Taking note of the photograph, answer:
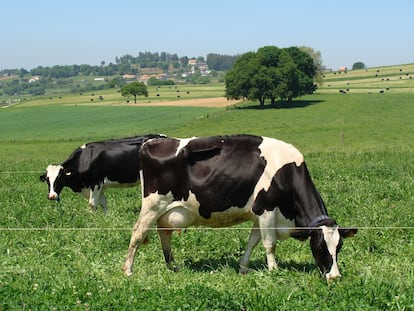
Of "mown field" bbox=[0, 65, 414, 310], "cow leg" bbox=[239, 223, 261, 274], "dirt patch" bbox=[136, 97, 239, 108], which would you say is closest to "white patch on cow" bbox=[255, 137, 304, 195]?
"cow leg" bbox=[239, 223, 261, 274]

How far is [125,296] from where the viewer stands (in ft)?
22.9

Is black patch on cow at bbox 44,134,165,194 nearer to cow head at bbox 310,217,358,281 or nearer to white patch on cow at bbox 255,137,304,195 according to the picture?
white patch on cow at bbox 255,137,304,195

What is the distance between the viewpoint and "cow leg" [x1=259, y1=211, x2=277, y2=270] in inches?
336

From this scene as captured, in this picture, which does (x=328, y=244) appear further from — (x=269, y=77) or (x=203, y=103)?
(x=203, y=103)

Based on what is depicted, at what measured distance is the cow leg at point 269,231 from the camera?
8.52m

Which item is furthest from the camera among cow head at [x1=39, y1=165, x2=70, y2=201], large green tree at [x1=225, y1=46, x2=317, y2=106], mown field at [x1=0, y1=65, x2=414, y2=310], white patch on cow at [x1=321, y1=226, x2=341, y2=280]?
large green tree at [x1=225, y1=46, x2=317, y2=106]

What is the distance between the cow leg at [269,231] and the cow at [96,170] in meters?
7.05

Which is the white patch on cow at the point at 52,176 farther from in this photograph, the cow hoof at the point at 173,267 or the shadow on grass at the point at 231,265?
the cow hoof at the point at 173,267

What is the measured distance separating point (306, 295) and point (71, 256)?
4.45 metres

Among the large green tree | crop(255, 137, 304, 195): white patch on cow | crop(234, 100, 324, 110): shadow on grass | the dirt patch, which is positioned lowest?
the dirt patch

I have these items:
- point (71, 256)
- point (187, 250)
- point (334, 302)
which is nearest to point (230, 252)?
point (187, 250)

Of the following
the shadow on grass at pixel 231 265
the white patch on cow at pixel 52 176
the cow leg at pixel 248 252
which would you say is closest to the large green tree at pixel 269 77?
the white patch on cow at pixel 52 176

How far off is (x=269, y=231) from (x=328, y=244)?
102 cm

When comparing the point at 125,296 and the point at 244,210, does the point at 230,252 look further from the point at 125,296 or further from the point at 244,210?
the point at 125,296
